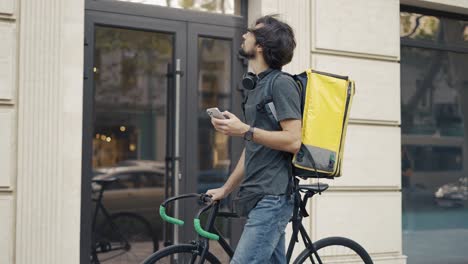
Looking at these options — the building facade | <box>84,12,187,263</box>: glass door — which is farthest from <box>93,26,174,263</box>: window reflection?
the building facade

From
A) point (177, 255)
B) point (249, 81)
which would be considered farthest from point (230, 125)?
point (177, 255)

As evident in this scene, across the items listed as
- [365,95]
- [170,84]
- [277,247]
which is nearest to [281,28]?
[277,247]

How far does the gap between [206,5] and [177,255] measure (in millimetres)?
3080

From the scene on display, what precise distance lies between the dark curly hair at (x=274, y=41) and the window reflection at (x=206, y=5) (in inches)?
93.3

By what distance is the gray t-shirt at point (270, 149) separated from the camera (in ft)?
11.9

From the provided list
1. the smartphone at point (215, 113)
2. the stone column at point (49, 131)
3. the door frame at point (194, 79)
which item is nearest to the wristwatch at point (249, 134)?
the smartphone at point (215, 113)

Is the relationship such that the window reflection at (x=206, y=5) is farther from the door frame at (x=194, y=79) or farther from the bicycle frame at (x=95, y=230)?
the bicycle frame at (x=95, y=230)

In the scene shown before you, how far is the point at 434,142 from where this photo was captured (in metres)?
7.54

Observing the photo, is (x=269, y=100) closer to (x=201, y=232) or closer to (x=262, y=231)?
(x=262, y=231)

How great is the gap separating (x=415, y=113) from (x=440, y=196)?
1050mm

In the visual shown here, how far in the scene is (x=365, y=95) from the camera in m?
6.79

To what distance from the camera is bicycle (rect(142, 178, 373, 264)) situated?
12.4 ft

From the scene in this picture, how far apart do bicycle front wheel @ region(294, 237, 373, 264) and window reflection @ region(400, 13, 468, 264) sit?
2489 millimetres

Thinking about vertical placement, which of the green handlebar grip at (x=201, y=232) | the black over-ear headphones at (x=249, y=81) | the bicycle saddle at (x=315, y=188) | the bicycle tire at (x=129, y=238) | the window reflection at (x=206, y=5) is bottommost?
the bicycle tire at (x=129, y=238)
